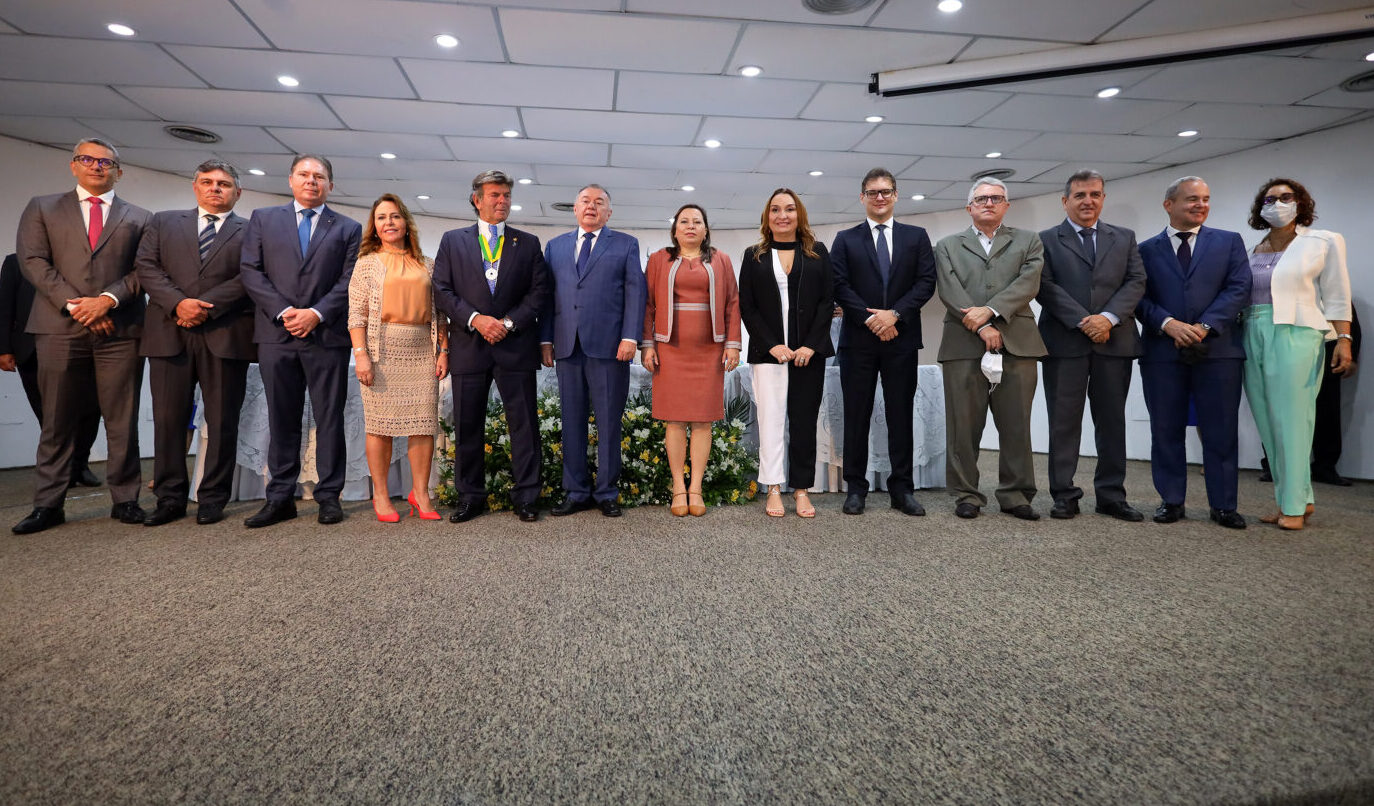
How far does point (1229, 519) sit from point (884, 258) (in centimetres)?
222

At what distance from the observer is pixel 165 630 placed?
178cm

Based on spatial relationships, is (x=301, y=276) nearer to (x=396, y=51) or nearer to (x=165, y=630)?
(x=165, y=630)

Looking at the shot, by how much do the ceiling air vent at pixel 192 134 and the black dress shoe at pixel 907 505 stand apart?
22.4 feet

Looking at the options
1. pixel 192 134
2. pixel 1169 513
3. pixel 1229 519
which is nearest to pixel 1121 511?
pixel 1169 513

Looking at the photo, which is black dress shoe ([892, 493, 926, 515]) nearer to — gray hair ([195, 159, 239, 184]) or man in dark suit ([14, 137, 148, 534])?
gray hair ([195, 159, 239, 184])

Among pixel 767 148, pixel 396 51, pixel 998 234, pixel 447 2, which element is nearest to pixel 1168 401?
pixel 998 234

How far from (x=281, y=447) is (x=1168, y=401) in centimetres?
471

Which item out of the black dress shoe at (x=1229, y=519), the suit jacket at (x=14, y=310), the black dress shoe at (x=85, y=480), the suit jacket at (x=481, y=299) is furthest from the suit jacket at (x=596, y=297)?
the black dress shoe at (x=85, y=480)

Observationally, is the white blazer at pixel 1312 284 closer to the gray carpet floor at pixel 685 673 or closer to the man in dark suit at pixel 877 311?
the gray carpet floor at pixel 685 673

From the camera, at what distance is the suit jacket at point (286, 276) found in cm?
306

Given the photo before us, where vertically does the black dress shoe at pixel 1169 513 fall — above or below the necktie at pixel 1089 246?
below

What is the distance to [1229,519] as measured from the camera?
315cm

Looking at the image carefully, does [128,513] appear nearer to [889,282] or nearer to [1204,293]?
[889,282]

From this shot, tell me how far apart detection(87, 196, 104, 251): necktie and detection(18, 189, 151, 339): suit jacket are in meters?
0.02
